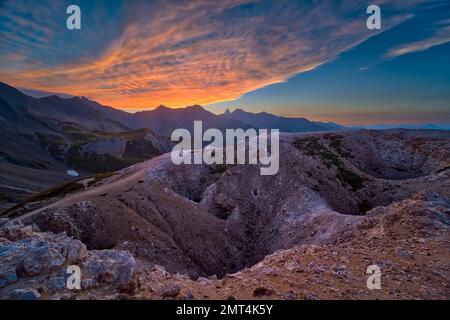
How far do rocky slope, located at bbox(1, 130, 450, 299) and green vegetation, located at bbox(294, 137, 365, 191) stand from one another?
32cm

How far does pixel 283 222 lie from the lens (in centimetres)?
4694

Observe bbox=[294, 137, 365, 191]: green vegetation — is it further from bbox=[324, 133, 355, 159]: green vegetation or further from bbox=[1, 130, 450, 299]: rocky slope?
bbox=[324, 133, 355, 159]: green vegetation

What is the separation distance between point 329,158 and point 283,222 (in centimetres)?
2928

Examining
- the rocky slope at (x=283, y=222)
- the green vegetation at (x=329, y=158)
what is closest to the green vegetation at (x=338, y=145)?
the rocky slope at (x=283, y=222)

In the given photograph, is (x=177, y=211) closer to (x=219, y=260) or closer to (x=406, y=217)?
(x=219, y=260)

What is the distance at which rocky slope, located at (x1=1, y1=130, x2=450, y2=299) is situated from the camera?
1338 cm

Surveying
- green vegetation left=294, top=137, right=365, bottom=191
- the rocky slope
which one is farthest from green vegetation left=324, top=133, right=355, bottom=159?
green vegetation left=294, top=137, right=365, bottom=191

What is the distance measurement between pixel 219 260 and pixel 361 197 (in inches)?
1412

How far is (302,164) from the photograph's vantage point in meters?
61.4

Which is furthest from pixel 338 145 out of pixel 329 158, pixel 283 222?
pixel 283 222

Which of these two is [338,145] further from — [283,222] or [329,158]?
[283,222]

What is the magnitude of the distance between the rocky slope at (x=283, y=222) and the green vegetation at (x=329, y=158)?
1.05 ft
